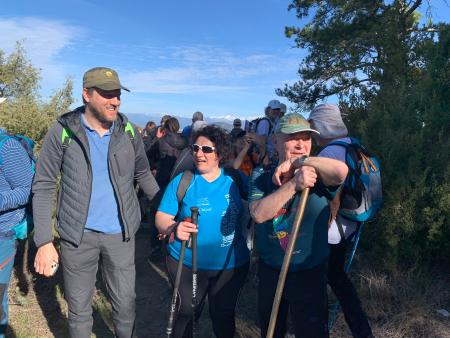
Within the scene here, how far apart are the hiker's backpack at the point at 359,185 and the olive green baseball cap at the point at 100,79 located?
5.64 feet

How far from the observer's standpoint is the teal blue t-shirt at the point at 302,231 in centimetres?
221

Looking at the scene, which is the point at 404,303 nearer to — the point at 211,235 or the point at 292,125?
the point at 211,235

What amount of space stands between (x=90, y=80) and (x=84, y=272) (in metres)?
1.43

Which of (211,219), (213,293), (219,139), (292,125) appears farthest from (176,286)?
(292,125)

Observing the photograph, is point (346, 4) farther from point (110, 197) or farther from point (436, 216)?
point (110, 197)

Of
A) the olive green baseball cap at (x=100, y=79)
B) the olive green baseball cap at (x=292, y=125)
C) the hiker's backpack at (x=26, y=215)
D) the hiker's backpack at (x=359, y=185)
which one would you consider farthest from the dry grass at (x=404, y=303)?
the olive green baseball cap at (x=100, y=79)

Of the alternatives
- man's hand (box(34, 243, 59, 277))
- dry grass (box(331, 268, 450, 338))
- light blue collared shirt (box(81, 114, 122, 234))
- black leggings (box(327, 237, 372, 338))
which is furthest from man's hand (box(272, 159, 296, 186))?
dry grass (box(331, 268, 450, 338))

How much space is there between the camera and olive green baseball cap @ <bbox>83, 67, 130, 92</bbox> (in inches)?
101

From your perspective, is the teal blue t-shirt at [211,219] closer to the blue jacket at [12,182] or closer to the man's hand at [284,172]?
the man's hand at [284,172]

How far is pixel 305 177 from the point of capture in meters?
1.90

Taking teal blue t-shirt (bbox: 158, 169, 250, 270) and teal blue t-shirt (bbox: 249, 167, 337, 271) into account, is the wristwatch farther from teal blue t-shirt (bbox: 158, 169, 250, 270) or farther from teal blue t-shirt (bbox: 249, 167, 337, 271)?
teal blue t-shirt (bbox: 158, 169, 250, 270)

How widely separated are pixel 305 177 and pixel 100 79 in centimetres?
163

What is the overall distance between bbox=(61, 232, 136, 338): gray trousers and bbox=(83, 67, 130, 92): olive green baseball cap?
3.56 feet

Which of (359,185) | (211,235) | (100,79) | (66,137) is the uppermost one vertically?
(100,79)
